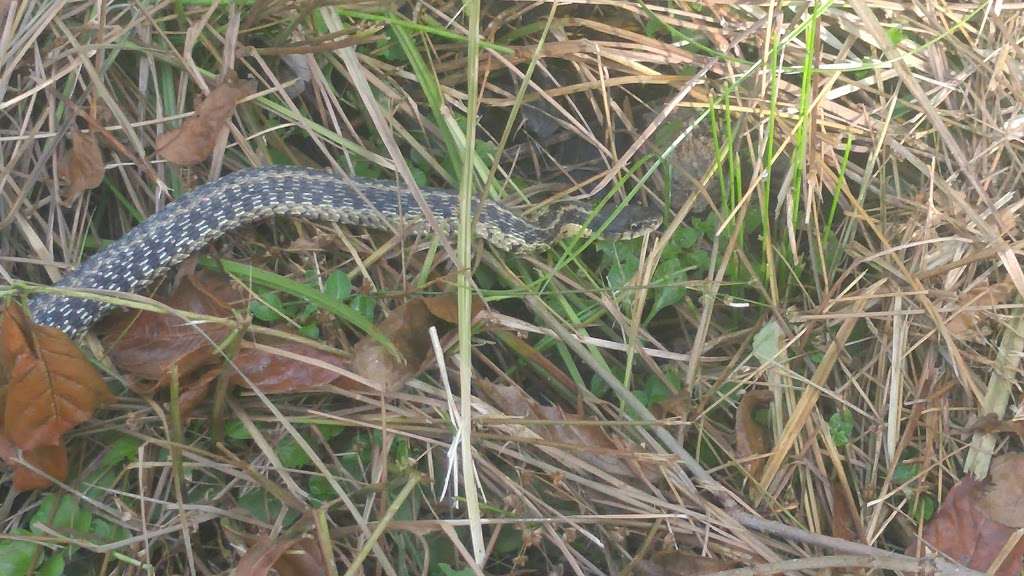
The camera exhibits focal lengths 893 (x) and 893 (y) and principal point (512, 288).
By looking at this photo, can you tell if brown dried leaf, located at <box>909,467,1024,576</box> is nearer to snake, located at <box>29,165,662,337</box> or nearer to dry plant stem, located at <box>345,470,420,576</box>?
snake, located at <box>29,165,662,337</box>

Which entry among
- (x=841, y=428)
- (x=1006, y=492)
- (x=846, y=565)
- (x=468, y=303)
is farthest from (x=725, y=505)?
(x=468, y=303)

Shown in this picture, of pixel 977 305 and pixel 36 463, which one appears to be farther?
pixel 977 305

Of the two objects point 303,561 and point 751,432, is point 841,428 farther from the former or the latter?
point 303,561

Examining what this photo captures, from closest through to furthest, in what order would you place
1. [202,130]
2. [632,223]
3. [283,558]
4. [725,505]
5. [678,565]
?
[283,558] → [678,565] → [725,505] → [202,130] → [632,223]

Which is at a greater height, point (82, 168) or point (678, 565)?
point (82, 168)

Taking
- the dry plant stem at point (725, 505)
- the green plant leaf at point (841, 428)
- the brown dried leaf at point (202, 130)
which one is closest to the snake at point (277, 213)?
the brown dried leaf at point (202, 130)

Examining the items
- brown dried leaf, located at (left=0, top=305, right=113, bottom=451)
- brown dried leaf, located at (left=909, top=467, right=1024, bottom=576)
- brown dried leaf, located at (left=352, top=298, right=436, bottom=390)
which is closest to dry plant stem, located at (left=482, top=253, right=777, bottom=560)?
brown dried leaf, located at (left=352, top=298, right=436, bottom=390)

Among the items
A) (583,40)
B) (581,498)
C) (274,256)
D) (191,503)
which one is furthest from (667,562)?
(583,40)
